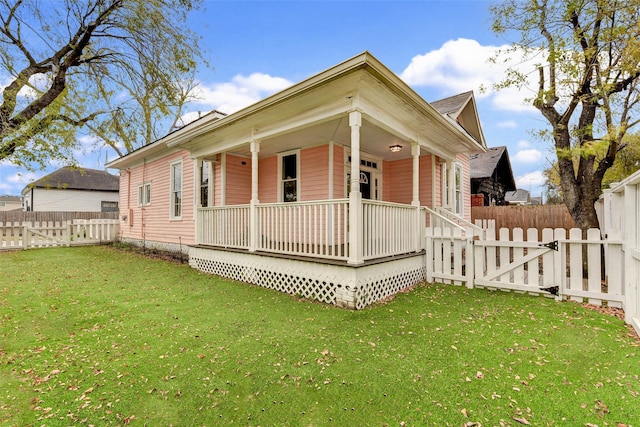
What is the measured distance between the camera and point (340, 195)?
764 cm

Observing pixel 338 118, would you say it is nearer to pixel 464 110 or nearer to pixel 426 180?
pixel 426 180

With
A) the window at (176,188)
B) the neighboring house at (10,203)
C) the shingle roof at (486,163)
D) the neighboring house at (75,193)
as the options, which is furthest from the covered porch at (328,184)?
the neighboring house at (10,203)

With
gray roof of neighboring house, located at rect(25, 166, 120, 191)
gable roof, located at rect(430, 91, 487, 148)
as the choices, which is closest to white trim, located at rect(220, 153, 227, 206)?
gable roof, located at rect(430, 91, 487, 148)

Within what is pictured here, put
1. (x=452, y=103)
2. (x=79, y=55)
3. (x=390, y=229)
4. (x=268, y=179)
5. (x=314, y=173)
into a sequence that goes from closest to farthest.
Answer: (x=390, y=229), (x=314, y=173), (x=268, y=179), (x=79, y=55), (x=452, y=103)

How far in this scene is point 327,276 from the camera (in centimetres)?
501

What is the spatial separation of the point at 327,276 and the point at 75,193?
1143 inches

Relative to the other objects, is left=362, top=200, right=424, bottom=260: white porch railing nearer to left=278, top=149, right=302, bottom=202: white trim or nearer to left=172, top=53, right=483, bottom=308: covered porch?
left=172, top=53, right=483, bottom=308: covered porch

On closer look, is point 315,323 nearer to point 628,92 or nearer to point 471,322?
point 471,322

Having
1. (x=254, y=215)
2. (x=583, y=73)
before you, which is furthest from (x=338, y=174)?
(x=583, y=73)

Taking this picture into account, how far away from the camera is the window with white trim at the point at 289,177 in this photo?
8258 millimetres

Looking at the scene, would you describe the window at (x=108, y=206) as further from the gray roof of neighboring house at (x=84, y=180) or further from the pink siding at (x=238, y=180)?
the pink siding at (x=238, y=180)

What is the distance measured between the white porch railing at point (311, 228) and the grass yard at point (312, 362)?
102 centimetres

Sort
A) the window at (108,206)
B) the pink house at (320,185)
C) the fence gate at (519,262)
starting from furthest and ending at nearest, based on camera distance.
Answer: the window at (108,206) < the fence gate at (519,262) < the pink house at (320,185)

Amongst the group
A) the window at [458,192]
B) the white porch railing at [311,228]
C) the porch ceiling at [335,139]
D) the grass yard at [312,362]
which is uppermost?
the porch ceiling at [335,139]
